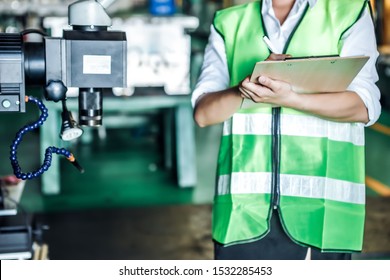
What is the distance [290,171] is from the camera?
1.87 m

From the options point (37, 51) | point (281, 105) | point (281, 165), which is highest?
point (37, 51)

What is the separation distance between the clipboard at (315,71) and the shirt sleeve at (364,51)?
0.26 ft

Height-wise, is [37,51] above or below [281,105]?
above

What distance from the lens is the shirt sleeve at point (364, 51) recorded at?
5.75 ft

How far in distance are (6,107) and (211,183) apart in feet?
12.6

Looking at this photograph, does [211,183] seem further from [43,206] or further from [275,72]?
[275,72]

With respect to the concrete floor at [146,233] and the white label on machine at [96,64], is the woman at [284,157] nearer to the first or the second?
the white label on machine at [96,64]

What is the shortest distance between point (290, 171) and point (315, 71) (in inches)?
14.6

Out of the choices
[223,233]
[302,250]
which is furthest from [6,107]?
[302,250]

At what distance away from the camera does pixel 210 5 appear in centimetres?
1105

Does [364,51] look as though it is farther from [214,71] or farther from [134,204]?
[134,204]

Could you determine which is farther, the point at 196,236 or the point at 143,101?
the point at 143,101

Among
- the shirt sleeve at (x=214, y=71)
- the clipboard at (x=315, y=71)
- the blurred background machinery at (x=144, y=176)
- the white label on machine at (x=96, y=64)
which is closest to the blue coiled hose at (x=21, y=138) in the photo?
the white label on machine at (x=96, y=64)

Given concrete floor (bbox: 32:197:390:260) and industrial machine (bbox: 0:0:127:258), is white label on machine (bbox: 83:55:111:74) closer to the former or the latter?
industrial machine (bbox: 0:0:127:258)
